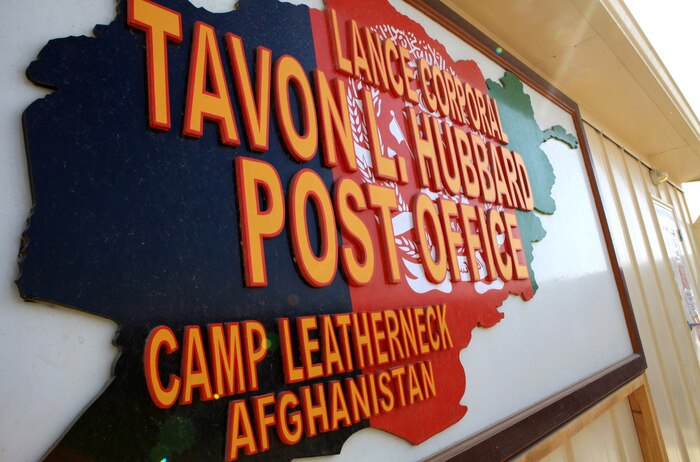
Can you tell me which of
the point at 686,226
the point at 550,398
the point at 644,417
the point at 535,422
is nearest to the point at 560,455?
the point at 550,398

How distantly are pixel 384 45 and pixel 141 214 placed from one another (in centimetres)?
85

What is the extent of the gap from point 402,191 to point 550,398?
0.84 meters

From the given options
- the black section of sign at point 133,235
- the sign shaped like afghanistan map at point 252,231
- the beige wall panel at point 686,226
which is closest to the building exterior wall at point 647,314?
the beige wall panel at point 686,226

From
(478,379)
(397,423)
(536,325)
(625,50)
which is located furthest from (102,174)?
(625,50)

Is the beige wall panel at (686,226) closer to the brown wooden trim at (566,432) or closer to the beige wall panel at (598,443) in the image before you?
the beige wall panel at (598,443)

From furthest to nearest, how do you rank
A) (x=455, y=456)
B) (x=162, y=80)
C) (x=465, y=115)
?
(x=465, y=115), (x=455, y=456), (x=162, y=80)

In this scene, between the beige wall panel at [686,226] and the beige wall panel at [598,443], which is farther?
the beige wall panel at [686,226]

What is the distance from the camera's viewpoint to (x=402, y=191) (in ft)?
3.73

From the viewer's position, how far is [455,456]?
1002 millimetres

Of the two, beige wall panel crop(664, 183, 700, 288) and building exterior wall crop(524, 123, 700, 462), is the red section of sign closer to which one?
building exterior wall crop(524, 123, 700, 462)

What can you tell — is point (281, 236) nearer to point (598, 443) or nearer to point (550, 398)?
point (550, 398)

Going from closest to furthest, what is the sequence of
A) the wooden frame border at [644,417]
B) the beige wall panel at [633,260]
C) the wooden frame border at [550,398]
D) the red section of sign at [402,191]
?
the red section of sign at [402,191] < the wooden frame border at [550,398] < the wooden frame border at [644,417] < the beige wall panel at [633,260]

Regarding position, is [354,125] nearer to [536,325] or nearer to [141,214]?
[141,214]

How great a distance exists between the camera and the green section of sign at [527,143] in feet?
5.40
